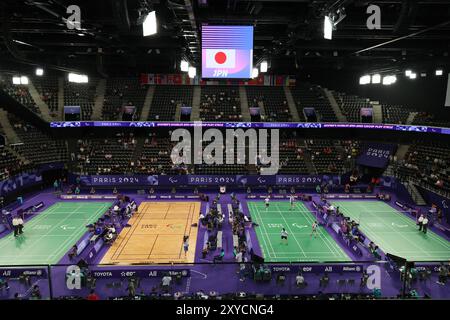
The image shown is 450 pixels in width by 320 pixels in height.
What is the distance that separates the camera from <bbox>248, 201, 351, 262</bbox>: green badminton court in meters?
21.7

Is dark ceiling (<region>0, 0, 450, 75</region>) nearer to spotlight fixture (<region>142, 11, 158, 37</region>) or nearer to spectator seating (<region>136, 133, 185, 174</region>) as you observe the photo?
spotlight fixture (<region>142, 11, 158, 37</region>)

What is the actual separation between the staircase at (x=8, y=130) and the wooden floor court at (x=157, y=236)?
57.9 ft

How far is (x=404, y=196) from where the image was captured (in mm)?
35375

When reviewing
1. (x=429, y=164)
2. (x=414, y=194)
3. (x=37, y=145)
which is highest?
(x=37, y=145)

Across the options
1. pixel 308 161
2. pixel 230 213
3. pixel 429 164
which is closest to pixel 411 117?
pixel 429 164

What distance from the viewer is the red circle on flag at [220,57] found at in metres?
17.7

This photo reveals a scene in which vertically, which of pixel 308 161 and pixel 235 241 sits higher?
pixel 308 161

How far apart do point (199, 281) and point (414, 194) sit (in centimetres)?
2739

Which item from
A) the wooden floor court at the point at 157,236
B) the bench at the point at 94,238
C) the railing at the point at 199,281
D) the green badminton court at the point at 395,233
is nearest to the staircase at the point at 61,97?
the wooden floor court at the point at 157,236

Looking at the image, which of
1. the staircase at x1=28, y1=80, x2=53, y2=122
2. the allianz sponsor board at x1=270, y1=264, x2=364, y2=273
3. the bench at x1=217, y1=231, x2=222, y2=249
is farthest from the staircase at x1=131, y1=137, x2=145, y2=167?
the allianz sponsor board at x1=270, y1=264, x2=364, y2=273

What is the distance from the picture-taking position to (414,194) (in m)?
34.1

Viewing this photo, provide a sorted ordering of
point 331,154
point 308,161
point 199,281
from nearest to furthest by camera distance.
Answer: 1. point 199,281
2. point 308,161
3. point 331,154

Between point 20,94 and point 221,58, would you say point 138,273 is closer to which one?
point 221,58

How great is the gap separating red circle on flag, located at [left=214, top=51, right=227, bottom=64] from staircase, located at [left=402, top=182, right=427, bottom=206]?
26.1 metres
